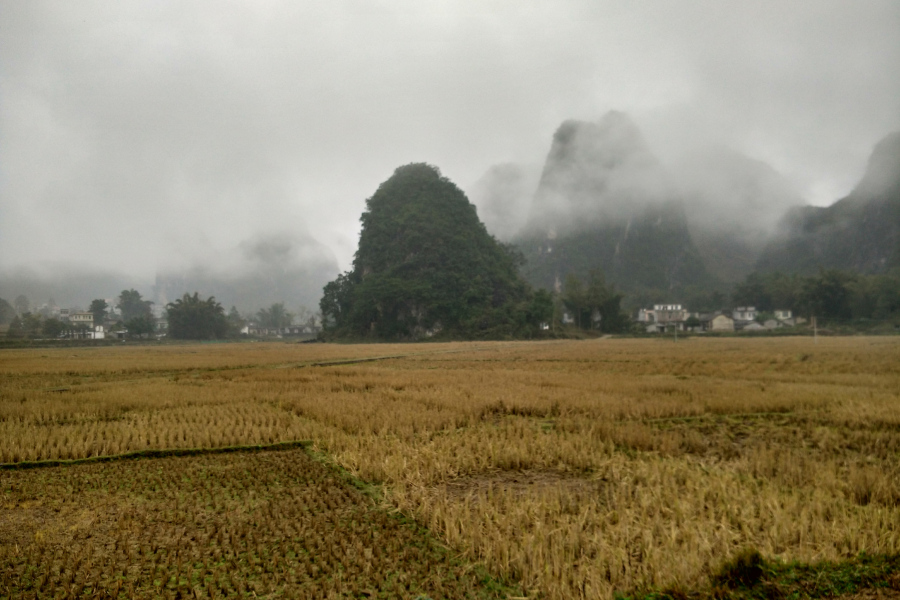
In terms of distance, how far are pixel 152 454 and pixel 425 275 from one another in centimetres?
5600

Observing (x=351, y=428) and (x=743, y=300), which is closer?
(x=351, y=428)

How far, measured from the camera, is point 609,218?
5285 inches

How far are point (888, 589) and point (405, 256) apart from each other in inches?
2431

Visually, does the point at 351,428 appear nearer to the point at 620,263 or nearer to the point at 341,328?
the point at 341,328

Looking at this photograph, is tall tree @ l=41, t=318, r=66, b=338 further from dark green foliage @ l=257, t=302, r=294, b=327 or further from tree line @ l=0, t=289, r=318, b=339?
dark green foliage @ l=257, t=302, r=294, b=327

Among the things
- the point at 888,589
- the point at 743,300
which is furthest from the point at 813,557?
the point at 743,300

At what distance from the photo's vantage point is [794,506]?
2992mm

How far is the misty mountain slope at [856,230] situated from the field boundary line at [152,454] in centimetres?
7242

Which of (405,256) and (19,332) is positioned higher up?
(405,256)

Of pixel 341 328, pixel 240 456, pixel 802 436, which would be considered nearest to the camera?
pixel 240 456

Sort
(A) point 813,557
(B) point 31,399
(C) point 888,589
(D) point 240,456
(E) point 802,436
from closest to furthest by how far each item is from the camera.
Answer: (C) point 888,589 < (A) point 813,557 < (D) point 240,456 < (E) point 802,436 < (B) point 31,399

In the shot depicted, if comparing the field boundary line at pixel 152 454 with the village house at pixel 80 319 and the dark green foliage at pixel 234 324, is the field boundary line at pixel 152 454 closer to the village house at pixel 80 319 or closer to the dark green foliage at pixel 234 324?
the village house at pixel 80 319

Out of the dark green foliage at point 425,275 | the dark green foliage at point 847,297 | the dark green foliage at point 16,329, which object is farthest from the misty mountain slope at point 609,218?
the dark green foliage at point 16,329

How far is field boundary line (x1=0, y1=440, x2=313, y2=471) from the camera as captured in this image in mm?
4496
